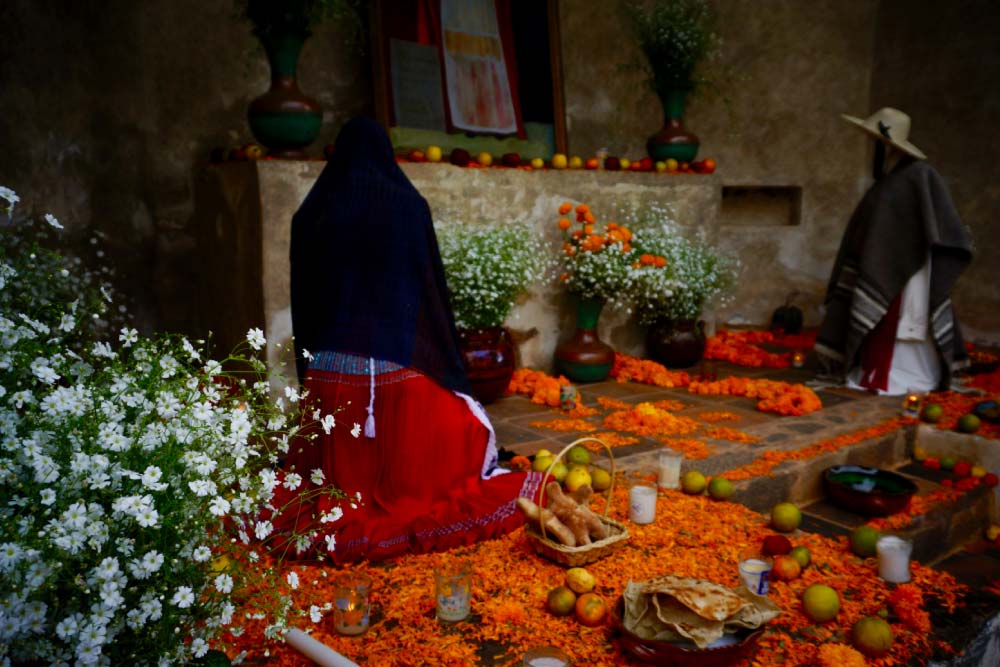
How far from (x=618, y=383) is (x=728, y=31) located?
503 centimetres

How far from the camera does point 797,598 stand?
8.80 ft

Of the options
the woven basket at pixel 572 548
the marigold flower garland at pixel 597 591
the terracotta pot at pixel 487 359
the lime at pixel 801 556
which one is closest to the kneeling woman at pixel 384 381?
the marigold flower garland at pixel 597 591

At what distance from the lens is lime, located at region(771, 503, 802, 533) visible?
129 inches

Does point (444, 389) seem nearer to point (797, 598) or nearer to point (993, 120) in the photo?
point (797, 598)

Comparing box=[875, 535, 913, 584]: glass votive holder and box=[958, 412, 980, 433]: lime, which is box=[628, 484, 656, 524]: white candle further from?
box=[958, 412, 980, 433]: lime

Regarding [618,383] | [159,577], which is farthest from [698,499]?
[159,577]

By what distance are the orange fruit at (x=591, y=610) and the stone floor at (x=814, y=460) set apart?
58.2 inches

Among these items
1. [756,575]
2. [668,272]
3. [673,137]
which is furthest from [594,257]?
[756,575]

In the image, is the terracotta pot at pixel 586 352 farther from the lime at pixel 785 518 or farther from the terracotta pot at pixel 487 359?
the lime at pixel 785 518

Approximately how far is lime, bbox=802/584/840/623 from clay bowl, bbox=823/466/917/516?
175cm

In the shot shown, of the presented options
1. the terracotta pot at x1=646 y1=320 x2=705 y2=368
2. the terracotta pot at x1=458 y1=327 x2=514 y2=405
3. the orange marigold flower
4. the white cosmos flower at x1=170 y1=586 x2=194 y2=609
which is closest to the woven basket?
the orange marigold flower

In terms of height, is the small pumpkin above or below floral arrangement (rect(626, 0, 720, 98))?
below

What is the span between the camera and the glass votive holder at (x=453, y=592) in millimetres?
2402

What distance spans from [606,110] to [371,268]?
20.0ft
